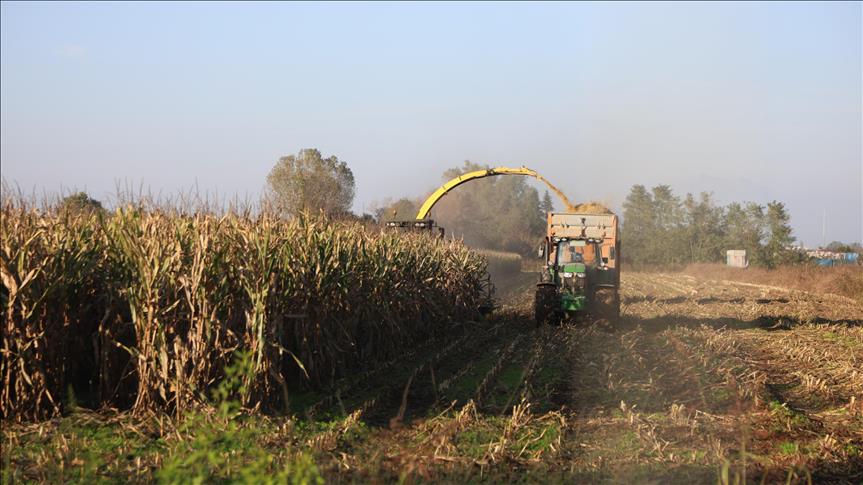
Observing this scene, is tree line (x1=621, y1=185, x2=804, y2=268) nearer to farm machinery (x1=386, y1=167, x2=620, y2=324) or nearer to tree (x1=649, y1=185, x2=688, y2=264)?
tree (x1=649, y1=185, x2=688, y2=264)

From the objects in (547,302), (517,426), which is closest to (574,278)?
(547,302)

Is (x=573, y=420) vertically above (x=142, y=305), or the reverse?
(x=142, y=305)

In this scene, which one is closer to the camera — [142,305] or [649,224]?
[142,305]

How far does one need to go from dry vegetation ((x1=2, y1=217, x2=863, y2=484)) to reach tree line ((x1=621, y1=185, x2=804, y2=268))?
49.1 metres

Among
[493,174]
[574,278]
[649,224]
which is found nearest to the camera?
[574,278]

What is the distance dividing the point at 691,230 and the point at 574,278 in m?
68.6

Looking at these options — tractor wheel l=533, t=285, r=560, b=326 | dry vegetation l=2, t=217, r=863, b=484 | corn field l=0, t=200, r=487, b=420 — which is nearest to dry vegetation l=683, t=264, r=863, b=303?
tractor wheel l=533, t=285, r=560, b=326

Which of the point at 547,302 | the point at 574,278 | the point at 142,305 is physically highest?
the point at 574,278

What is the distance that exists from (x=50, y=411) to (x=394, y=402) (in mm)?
4142

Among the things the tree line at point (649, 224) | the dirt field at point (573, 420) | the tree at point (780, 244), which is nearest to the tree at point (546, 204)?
the tree line at point (649, 224)

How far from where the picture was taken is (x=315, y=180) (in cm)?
2281

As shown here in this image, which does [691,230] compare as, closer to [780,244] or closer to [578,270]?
[780,244]

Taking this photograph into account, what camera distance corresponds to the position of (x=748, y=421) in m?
9.08

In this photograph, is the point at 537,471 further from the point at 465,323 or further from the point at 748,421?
the point at 465,323
